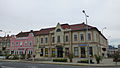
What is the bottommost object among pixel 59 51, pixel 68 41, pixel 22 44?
pixel 59 51

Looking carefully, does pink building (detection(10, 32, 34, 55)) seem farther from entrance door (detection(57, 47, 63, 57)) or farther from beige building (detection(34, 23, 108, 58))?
entrance door (detection(57, 47, 63, 57))

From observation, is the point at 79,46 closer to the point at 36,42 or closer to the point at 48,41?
the point at 48,41

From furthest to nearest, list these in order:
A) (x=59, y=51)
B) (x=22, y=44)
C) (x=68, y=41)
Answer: (x=22, y=44), (x=59, y=51), (x=68, y=41)

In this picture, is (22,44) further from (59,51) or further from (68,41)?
(68,41)

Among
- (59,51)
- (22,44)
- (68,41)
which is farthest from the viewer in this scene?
(22,44)

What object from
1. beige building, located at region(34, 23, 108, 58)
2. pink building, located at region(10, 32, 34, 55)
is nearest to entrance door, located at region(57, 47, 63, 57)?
beige building, located at region(34, 23, 108, 58)

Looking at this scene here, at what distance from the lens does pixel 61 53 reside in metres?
42.7

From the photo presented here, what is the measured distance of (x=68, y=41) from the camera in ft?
137

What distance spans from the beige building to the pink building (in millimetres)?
3785

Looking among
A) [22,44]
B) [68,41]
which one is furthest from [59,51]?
[22,44]

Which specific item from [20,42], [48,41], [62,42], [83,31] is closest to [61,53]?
[62,42]

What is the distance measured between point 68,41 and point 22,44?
862 inches

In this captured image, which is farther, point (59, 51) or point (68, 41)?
point (59, 51)

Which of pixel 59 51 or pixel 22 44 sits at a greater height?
pixel 22 44
